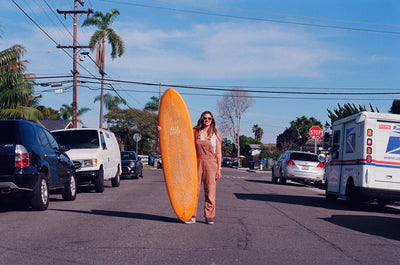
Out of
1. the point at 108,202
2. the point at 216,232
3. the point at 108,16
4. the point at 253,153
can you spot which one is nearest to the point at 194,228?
the point at 216,232

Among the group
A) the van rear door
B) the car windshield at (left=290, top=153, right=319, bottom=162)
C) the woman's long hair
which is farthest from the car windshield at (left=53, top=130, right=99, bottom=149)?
the car windshield at (left=290, top=153, right=319, bottom=162)

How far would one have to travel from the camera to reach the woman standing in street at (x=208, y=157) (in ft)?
26.3

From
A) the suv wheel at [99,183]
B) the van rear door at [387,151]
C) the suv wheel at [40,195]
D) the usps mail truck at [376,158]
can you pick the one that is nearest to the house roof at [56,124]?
the suv wheel at [99,183]

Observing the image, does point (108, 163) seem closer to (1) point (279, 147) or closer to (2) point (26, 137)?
(2) point (26, 137)

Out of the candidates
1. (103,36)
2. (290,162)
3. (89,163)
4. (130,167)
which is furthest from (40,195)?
(103,36)

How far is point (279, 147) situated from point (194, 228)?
6535cm

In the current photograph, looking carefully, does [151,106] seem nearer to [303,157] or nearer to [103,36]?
[103,36]

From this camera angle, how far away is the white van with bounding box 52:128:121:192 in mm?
14312

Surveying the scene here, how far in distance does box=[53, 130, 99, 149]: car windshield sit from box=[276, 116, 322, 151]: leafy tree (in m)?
54.2

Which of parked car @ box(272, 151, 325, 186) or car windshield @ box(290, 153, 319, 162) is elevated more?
car windshield @ box(290, 153, 319, 162)

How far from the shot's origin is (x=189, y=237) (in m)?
6.90

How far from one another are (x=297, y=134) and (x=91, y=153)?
189 ft

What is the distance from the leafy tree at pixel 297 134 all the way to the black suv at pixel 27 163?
59.1 meters

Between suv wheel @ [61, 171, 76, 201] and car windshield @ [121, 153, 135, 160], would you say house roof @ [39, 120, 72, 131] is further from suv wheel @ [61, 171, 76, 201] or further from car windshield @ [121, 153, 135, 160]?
suv wheel @ [61, 171, 76, 201]
